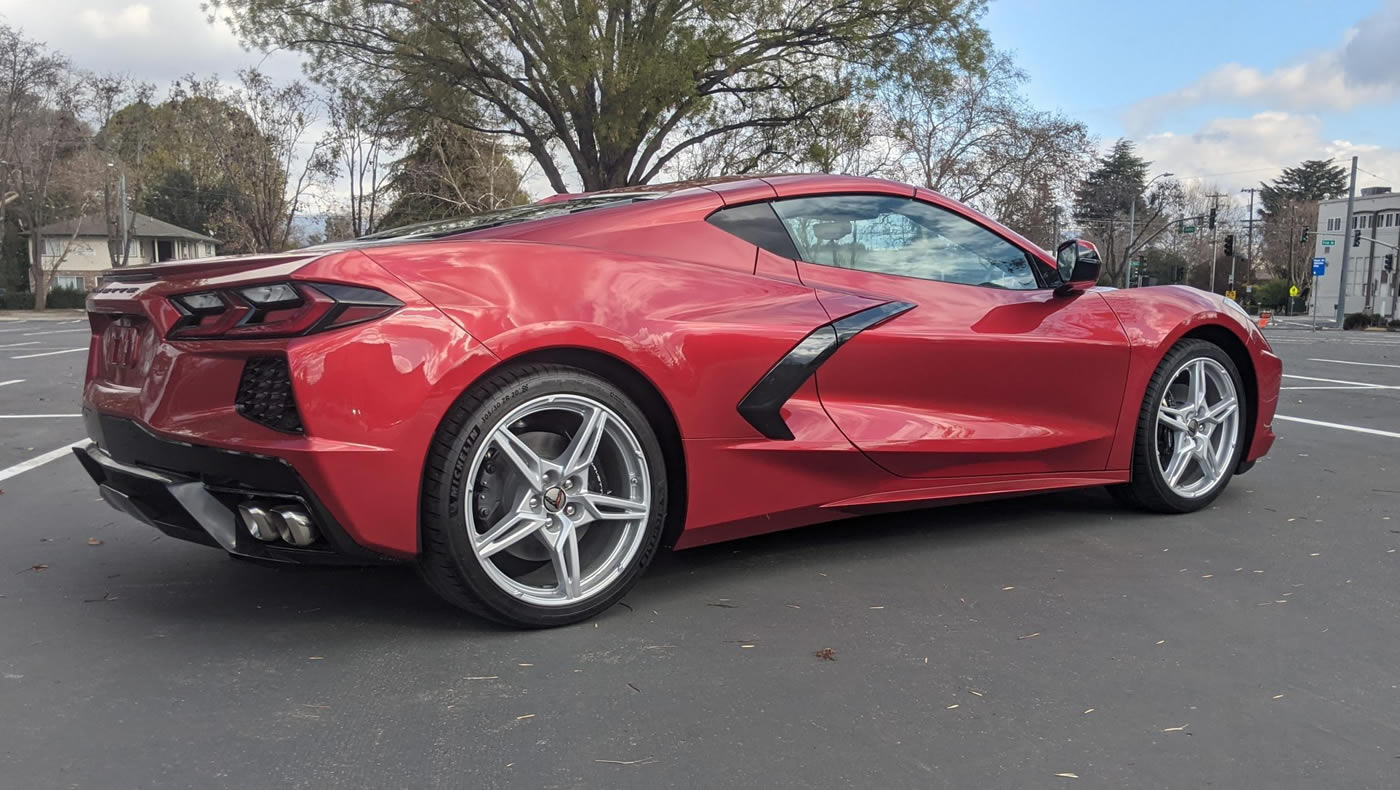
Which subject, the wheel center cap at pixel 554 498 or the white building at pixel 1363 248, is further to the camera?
the white building at pixel 1363 248

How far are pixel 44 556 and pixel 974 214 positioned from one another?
12.2ft

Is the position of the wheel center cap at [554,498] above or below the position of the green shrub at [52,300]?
above

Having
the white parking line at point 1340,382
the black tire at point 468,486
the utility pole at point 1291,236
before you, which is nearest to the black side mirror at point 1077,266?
the black tire at point 468,486

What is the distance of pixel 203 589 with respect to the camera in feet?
11.2

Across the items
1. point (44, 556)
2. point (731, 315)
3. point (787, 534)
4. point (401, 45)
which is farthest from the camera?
point (401, 45)

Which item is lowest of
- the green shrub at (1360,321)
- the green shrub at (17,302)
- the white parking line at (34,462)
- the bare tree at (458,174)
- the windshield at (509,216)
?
the green shrub at (17,302)

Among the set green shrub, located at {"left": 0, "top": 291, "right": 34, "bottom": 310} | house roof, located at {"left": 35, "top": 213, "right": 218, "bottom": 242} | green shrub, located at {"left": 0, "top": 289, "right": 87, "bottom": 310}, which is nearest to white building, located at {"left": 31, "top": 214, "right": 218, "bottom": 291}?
house roof, located at {"left": 35, "top": 213, "right": 218, "bottom": 242}

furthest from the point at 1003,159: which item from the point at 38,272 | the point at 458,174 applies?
the point at 38,272

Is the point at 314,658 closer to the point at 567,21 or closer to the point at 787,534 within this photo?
the point at 787,534

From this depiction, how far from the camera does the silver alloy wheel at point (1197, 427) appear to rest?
14.4 feet

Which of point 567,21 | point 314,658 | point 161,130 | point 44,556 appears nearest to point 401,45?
point 567,21

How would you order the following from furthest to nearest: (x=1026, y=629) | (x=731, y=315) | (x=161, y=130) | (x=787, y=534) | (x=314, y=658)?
1. (x=161, y=130)
2. (x=787, y=534)
3. (x=731, y=315)
4. (x=1026, y=629)
5. (x=314, y=658)

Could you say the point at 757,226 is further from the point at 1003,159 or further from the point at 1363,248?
the point at 1363,248

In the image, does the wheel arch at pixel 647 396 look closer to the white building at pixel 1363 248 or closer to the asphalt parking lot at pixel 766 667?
the asphalt parking lot at pixel 766 667
